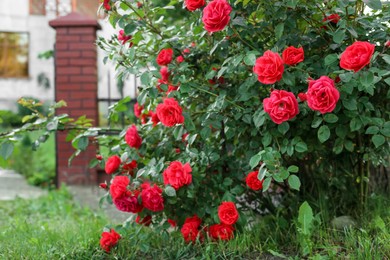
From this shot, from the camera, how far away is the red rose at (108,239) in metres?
2.86

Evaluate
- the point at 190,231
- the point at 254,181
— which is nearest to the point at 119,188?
the point at 190,231

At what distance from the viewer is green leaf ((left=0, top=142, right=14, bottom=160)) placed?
10.2 ft

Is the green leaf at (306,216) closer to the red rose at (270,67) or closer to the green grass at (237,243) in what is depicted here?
the green grass at (237,243)

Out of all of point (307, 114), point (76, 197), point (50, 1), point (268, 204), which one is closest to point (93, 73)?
point (76, 197)

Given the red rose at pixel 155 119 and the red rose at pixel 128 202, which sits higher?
the red rose at pixel 155 119

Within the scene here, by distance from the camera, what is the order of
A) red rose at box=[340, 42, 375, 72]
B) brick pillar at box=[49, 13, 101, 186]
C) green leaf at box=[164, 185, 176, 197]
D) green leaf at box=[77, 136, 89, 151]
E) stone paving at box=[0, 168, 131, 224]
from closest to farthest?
red rose at box=[340, 42, 375, 72]
green leaf at box=[164, 185, 176, 197]
green leaf at box=[77, 136, 89, 151]
stone paving at box=[0, 168, 131, 224]
brick pillar at box=[49, 13, 101, 186]

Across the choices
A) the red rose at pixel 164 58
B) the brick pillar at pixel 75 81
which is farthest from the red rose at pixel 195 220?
the brick pillar at pixel 75 81

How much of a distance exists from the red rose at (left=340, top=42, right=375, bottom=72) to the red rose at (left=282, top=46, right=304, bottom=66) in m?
0.20

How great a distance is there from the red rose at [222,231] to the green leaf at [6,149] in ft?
3.80

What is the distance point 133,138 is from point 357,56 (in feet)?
4.22

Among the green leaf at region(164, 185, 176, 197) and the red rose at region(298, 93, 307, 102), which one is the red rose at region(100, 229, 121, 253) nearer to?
the green leaf at region(164, 185, 176, 197)

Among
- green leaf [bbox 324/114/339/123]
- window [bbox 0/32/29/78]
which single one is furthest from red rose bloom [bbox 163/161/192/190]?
window [bbox 0/32/29/78]

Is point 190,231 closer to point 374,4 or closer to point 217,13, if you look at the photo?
point 217,13

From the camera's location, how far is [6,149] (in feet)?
10.3
